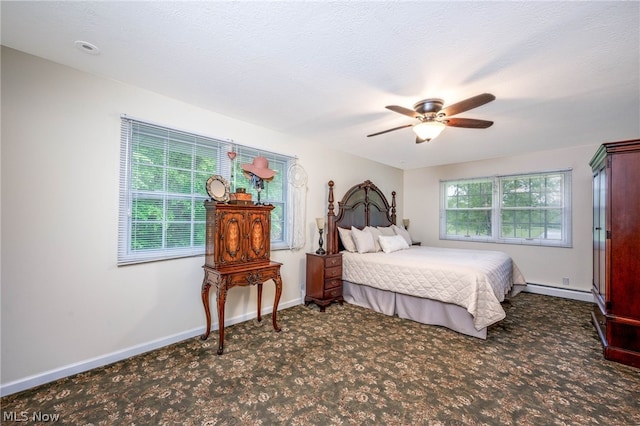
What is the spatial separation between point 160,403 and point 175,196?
1756 millimetres

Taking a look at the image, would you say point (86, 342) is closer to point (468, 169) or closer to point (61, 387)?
point (61, 387)

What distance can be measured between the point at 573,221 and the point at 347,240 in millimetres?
3552

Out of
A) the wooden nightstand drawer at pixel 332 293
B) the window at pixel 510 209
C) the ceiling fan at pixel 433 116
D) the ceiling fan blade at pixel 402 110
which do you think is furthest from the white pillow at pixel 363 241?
the window at pixel 510 209

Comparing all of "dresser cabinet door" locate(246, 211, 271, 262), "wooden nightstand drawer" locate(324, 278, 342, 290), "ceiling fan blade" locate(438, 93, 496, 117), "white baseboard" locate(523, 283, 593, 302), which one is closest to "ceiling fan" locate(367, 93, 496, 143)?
"ceiling fan blade" locate(438, 93, 496, 117)

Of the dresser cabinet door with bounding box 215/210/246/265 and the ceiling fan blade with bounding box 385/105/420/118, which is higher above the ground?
the ceiling fan blade with bounding box 385/105/420/118

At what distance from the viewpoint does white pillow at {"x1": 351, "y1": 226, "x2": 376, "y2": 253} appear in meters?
4.09

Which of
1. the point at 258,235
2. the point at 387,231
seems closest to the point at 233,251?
the point at 258,235

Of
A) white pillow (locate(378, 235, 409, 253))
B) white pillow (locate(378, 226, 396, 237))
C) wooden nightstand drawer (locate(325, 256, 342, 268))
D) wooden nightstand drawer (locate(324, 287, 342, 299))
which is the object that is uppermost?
white pillow (locate(378, 226, 396, 237))

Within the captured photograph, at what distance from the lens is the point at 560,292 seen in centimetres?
429

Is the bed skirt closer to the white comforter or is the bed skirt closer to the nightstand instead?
the white comforter

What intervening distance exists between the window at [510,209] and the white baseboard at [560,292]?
0.71 metres

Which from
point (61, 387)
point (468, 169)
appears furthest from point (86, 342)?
point (468, 169)

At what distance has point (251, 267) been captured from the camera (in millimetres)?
2773

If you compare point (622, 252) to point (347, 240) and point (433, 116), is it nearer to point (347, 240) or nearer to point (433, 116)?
point (433, 116)
